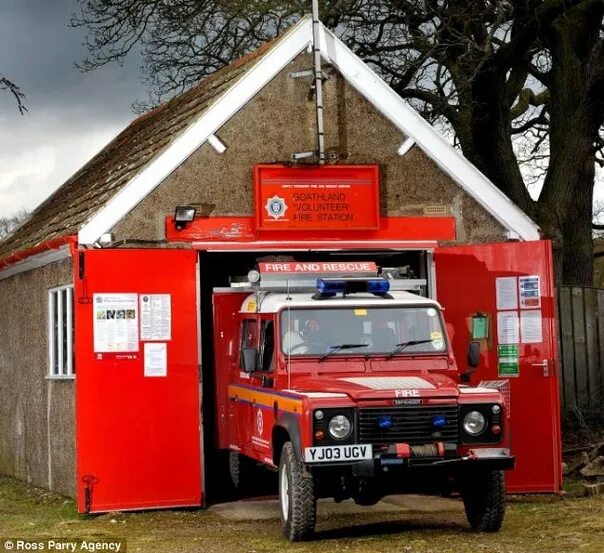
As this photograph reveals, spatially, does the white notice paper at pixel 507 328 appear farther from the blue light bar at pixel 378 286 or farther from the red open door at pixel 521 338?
the blue light bar at pixel 378 286

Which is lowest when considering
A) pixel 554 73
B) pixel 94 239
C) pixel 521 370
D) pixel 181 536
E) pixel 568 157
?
pixel 181 536

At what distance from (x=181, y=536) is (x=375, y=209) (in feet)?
14.9

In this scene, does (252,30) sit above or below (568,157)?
above

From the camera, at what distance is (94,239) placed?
1359 cm

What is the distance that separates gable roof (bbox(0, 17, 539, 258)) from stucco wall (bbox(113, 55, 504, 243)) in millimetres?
104

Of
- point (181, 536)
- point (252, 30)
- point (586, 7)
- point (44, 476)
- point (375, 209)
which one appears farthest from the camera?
point (252, 30)

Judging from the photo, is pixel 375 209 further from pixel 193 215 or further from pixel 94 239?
pixel 94 239

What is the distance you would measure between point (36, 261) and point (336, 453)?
617cm

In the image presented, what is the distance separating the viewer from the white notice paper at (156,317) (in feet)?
44.9

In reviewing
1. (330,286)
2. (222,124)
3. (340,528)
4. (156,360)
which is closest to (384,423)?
(340,528)

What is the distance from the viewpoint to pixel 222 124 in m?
14.3

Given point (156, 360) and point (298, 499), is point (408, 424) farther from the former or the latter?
point (156, 360)

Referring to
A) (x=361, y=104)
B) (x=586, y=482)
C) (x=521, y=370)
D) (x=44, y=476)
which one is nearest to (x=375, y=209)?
(x=361, y=104)

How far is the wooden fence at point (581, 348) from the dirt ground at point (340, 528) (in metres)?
6.48
